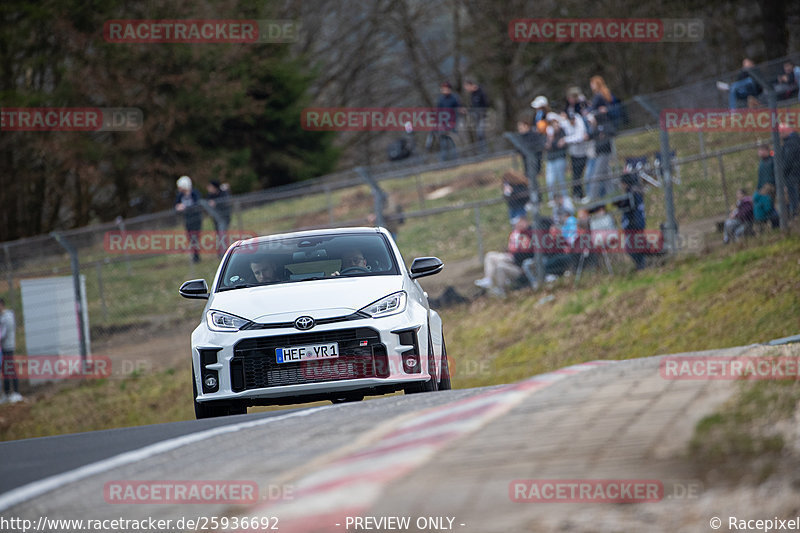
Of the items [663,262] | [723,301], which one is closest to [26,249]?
[663,262]

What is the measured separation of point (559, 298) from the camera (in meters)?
17.4

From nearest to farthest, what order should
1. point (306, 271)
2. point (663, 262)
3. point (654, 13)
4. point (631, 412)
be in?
point (631, 412), point (306, 271), point (663, 262), point (654, 13)

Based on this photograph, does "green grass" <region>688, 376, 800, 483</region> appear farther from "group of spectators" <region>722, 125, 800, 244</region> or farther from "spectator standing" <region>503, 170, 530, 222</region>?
"spectator standing" <region>503, 170, 530, 222</region>

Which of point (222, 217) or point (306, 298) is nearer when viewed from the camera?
point (306, 298)

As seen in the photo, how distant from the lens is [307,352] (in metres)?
8.66

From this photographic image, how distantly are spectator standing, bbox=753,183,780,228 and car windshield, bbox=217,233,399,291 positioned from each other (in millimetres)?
7464

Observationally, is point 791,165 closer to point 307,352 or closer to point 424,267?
point 424,267

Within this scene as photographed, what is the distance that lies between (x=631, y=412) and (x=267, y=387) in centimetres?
417

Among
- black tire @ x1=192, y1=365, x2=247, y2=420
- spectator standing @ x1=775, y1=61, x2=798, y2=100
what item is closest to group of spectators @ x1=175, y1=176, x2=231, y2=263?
spectator standing @ x1=775, y1=61, x2=798, y2=100

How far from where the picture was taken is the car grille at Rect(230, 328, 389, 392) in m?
8.70

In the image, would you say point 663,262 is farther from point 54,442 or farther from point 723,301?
point 54,442

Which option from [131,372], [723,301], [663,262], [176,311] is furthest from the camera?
[176,311]

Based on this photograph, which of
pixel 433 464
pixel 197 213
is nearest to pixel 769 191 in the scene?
pixel 197 213

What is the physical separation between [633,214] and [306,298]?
29.6 feet
